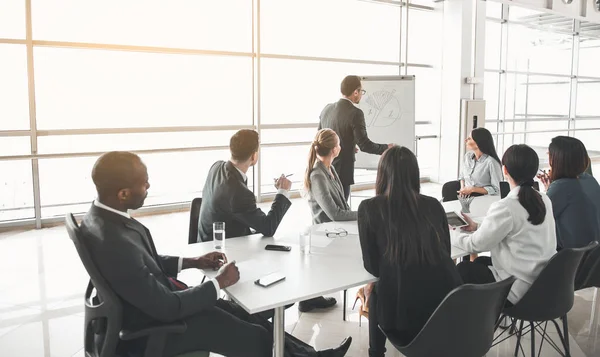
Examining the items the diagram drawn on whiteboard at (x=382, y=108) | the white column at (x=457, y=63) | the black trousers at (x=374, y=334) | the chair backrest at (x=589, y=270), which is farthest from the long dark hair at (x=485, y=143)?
the white column at (x=457, y=63)

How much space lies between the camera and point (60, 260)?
497 cm

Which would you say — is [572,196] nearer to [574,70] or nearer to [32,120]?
[32,120]

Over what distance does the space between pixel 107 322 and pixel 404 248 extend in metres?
1.21

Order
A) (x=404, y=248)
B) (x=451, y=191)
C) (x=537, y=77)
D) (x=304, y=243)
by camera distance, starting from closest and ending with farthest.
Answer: (x=404, y=248) → (x=304, y=243) → (x=451, y=191) → (x=537, y=77)

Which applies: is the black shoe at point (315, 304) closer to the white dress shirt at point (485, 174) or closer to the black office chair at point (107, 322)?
the white dress shirt at point (485, 174)

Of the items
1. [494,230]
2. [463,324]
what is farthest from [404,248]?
[494,230]

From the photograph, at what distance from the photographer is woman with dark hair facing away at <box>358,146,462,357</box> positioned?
2209 mm

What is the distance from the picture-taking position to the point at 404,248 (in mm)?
2195

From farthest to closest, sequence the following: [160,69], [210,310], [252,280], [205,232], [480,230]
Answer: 1. [160,69]
2. [205,232]
3. [480,230]
4. [252,280]
5. [210,310]

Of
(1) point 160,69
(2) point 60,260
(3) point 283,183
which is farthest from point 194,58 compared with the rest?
(3) point 283,183

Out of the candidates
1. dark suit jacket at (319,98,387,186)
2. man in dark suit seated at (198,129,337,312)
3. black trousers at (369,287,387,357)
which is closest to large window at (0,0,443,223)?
dark suit jacket at (319,98,387,186)

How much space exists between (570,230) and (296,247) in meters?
1.62

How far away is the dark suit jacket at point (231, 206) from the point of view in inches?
114

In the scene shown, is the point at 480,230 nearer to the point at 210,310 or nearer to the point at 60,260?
the point at 210,310
